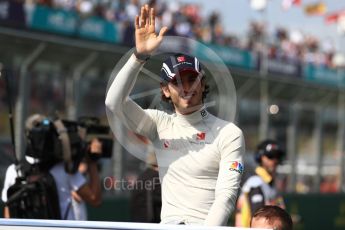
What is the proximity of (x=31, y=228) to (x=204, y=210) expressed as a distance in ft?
3.81

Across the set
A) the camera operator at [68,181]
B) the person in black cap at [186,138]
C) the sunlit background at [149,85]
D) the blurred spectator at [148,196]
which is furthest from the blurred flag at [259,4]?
the person in black cap at [186,138]

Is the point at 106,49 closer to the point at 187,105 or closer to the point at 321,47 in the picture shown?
the point at 187,105

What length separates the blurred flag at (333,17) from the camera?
21125mm

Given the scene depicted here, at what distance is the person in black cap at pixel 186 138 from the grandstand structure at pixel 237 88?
6.57 ft

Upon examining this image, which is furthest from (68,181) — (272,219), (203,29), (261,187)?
(203,29)

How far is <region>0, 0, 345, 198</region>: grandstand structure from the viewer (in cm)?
982

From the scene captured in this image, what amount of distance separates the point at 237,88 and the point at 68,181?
8.50 m

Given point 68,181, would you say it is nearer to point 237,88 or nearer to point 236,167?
point 236,167

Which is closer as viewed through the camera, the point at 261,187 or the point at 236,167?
the point at 236,167

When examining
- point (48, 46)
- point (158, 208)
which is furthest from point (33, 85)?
point (158, 208)

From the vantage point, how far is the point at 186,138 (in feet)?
12.4

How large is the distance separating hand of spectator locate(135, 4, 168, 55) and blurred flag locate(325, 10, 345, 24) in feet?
59.4

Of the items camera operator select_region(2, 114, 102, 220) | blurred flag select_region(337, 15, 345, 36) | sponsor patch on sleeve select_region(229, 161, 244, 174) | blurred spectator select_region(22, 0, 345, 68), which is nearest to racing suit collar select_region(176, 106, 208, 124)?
sponsor patch on sleeve select_region(229, 161, 244, 174)

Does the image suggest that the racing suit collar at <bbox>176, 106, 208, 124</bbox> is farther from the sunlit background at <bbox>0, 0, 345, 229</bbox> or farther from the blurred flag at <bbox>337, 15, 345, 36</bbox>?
the blurred flag at <bbox>337, 15, 345, 36</bbox>
